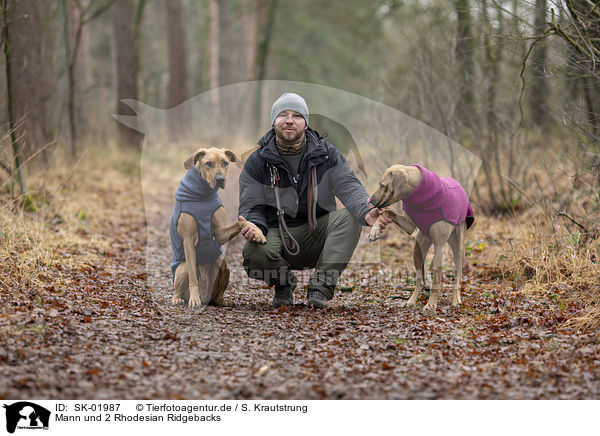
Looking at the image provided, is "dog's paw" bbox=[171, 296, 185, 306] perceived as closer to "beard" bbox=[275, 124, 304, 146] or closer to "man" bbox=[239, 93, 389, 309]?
"man" bbox=[239, 93, 389, 309]

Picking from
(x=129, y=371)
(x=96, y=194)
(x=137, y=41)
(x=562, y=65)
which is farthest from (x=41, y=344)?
(x=137, y=41)

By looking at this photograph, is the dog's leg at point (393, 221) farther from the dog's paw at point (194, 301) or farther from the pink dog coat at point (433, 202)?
the dog's paw at point (194, 301)

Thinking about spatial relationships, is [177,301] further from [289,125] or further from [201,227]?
[289,125]

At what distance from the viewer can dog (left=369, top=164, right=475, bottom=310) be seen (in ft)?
15.4

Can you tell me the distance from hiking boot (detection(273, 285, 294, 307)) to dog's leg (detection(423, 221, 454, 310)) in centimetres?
123

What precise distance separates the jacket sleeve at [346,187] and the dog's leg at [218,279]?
1237 millimetres

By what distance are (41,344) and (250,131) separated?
15890mm

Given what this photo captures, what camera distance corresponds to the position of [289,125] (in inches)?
200

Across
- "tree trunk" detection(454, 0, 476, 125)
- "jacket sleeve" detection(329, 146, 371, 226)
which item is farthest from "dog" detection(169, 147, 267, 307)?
"tree trunk" detection(454, 0, 476, 125)

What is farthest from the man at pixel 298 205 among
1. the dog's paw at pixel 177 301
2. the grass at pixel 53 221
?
the grass at pixel 53 221

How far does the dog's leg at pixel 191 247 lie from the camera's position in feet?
16.0

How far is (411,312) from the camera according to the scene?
16.7 feet
